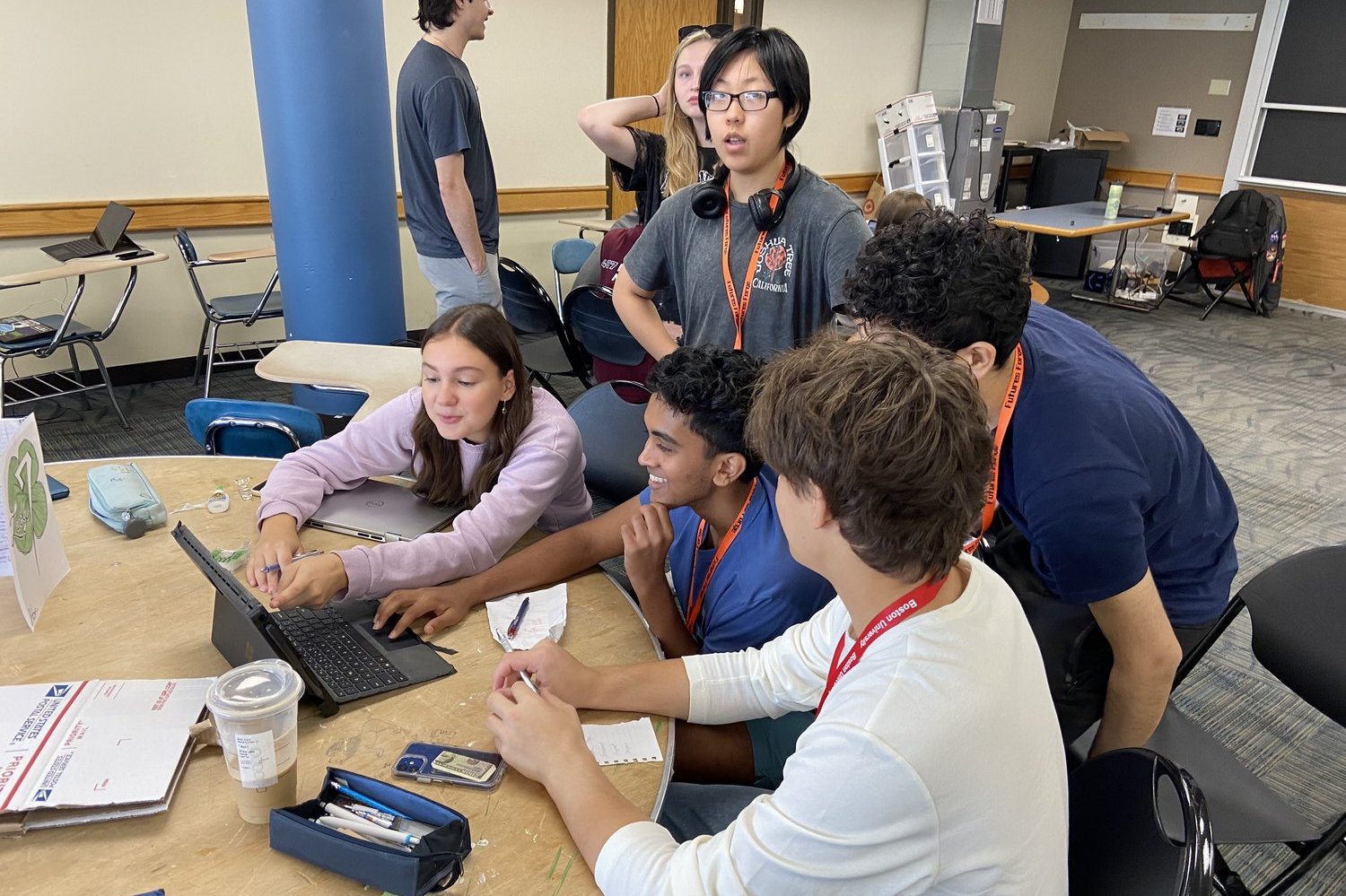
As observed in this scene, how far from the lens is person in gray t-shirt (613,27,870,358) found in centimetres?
195

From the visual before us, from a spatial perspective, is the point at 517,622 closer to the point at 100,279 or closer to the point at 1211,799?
the point at 1211,799

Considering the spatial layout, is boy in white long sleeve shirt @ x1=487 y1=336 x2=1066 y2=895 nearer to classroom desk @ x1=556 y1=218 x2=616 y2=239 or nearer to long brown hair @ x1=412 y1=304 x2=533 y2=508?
long brown hair @ x1=412 y1=304 x2=533 y2=508

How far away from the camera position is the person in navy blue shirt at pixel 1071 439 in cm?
121

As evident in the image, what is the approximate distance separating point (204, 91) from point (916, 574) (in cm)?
479

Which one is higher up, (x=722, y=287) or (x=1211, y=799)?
(x=722, y=287)

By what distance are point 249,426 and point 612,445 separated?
3.18ft

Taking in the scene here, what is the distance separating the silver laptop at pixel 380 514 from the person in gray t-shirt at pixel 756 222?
80cm

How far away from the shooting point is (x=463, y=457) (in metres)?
1.75

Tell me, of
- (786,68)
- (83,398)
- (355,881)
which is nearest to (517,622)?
(355,881)

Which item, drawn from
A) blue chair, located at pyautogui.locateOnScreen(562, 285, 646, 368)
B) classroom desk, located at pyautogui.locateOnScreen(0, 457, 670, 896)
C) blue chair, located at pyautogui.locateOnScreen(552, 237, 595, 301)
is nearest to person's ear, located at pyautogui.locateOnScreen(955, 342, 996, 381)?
classroom desk, located at pyautogui.locateOnScreen(0, 457, 670, 896)

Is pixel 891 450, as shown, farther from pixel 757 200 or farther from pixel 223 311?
pixel 223 311

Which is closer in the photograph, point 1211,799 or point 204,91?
point 1211,799

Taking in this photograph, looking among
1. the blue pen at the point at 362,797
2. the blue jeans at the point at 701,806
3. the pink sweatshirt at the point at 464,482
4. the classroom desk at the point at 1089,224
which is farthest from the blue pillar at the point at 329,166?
the classroom desk at the point at 1089,224

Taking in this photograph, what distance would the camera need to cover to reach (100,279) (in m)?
4.34
